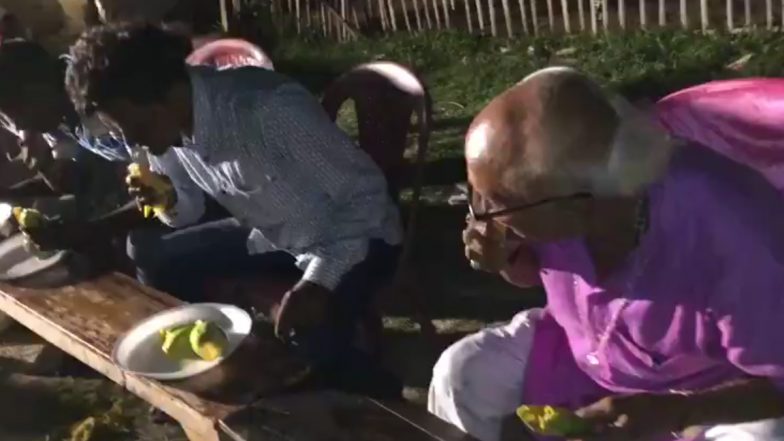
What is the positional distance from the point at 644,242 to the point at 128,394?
2.23 meters

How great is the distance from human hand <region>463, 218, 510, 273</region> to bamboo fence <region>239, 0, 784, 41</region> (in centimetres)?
393

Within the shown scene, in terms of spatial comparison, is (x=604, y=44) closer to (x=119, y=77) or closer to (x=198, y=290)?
(x=198, y=290)

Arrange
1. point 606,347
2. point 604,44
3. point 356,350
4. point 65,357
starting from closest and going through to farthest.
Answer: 1. point 606,347
2. point 356,350
3. point 65,357
4. point 604,44

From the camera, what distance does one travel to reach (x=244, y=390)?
7.34 feet

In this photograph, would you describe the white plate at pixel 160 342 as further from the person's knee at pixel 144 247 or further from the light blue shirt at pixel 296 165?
the person's knee at pixel 144 247

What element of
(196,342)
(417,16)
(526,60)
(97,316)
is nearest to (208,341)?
(196,342)

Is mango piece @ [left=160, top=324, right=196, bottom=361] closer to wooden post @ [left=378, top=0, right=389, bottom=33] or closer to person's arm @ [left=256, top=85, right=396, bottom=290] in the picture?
person's arm @ [left=256, top=85, right=396, bottom=290]

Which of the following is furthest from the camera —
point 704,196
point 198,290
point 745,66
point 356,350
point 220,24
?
point 220,24

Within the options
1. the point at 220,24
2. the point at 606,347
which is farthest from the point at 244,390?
the point at 220,24

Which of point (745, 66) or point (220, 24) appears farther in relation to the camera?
point (220, 24)

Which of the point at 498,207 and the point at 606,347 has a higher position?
the point at 498,207

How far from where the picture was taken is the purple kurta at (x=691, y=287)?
163 cm

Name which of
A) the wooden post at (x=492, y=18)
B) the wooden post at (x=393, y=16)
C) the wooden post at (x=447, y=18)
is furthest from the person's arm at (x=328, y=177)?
the wooden post at (x=393, y=16)

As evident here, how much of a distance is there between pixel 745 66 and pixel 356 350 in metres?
2.90
